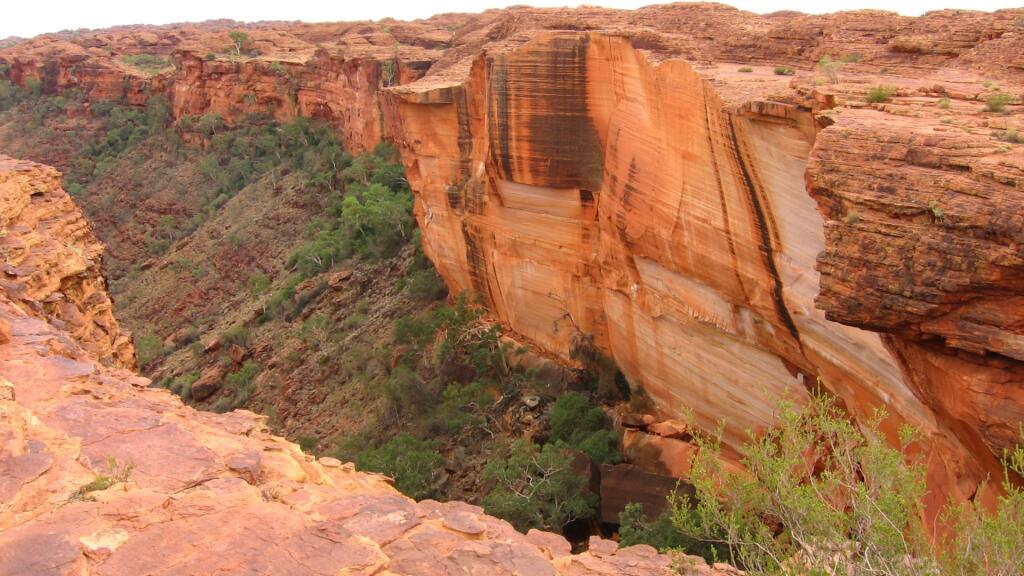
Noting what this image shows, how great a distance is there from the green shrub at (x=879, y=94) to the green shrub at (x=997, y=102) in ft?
4.08

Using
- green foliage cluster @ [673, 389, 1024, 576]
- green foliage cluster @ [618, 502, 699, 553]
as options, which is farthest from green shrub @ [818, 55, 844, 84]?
green foliage cluster @ [618, 502, 699, 553]

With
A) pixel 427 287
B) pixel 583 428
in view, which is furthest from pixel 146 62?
pixel 583 428

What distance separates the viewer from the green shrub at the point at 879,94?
11.7 m

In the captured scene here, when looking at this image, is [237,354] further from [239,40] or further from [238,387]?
[239,40]

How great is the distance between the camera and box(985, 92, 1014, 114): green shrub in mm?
11094

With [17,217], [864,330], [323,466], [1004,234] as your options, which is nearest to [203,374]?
[17,217]

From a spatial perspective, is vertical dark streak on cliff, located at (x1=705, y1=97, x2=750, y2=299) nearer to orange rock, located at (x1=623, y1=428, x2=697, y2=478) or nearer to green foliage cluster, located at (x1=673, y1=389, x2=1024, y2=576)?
orange rock, located at (x1=623, y1=428, x2=697, y2=478)

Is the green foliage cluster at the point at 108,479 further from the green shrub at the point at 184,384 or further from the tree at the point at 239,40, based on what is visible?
the tree at the point at 239,40

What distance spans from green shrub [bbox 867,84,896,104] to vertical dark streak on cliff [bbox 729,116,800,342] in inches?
80.1

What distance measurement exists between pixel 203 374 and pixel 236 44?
33.7m

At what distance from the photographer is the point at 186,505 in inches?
271

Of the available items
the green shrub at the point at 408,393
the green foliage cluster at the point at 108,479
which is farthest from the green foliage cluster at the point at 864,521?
the green shrub at the point at 408,393

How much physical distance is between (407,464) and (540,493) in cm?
341

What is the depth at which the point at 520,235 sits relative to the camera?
20828mm
